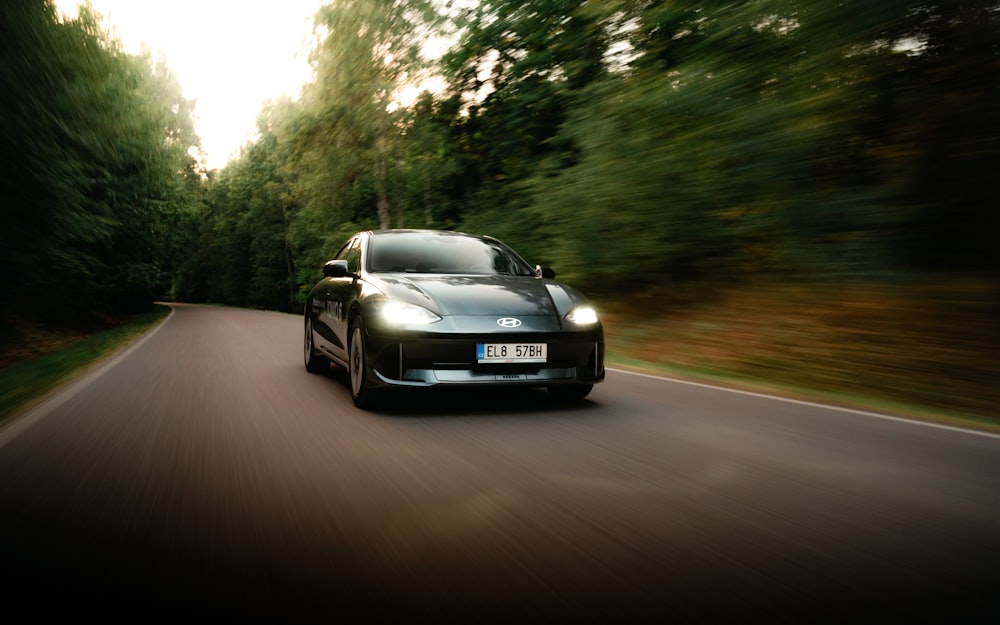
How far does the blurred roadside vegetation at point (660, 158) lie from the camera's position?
8094mm

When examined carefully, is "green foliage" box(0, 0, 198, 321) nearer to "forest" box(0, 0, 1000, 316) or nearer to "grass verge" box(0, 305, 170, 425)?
"forest" box(0, 0, 1000, 316)

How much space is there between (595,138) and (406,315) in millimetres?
8837

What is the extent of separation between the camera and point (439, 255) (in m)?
7.30

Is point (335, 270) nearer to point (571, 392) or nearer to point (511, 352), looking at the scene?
point (511, 352)

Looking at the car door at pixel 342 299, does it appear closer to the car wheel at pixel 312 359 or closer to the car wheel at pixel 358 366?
the car wheel at pixel 358 366

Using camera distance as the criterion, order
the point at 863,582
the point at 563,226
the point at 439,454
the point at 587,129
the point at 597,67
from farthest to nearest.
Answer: the point at 597,67
the point at 563,226
the point at 587,129
the point at 439,454
the point at 863,582

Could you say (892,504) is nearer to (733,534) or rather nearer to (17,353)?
(733,534)

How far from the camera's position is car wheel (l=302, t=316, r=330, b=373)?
29.2ft

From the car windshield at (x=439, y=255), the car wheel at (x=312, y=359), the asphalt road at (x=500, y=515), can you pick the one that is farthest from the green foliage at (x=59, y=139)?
the asphalt road at (x=500, y=515)

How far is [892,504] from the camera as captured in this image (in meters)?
3.57

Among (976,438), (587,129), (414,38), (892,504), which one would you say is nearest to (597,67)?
(587,129)

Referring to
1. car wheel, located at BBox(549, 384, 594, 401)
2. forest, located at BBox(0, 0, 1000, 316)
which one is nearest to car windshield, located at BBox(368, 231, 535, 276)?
car wheel, located at BBox(549, 384, 594, 401)

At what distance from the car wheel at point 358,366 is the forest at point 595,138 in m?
5.90

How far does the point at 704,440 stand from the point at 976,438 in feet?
6.11
